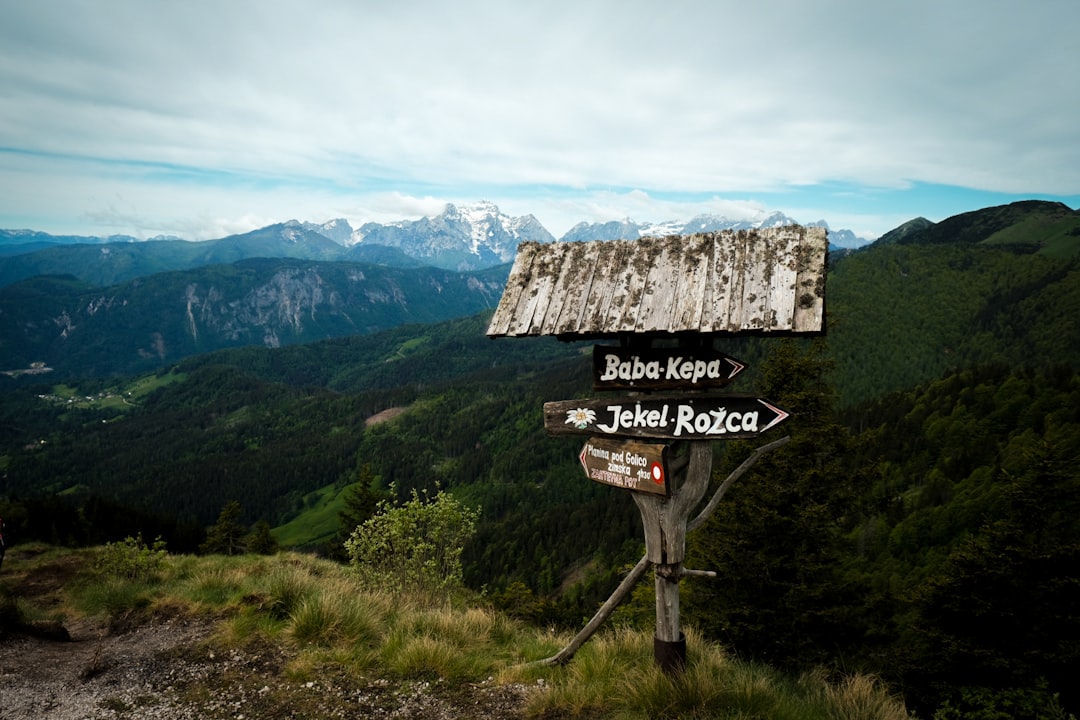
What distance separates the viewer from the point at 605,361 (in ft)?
24.3

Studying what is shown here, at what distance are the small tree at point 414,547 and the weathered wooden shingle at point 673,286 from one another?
27.5ft

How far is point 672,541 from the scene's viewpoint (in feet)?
23.8

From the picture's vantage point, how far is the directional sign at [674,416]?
6.74m

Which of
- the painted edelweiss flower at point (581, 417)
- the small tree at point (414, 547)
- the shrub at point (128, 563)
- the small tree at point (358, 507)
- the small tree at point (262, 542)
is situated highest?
the painted edelweiss flower at point (581, 417)

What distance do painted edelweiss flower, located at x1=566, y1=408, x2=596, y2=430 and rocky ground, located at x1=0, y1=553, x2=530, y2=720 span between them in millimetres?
3868

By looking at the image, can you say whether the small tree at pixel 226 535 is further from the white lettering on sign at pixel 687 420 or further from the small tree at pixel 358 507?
the white lettering on sign at pixel 687 420

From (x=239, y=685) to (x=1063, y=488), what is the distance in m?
29.2

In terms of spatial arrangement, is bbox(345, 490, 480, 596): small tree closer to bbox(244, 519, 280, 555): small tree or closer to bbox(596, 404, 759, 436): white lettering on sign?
bbox(596, 404, 759, 436): white lettering on sign

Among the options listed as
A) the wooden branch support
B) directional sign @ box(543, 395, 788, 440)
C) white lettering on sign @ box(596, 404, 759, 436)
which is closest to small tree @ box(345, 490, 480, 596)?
the wooden branch support

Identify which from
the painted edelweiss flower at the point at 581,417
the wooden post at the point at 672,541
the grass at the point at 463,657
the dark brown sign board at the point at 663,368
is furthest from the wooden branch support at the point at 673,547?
the painted edelweiss flower at the point at 581,417

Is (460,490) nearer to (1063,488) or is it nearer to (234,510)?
(234,510)

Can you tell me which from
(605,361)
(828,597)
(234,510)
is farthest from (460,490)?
(605,361)

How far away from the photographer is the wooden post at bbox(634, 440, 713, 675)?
7207 millimetres

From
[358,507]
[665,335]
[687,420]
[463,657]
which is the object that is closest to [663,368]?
[665,335]
